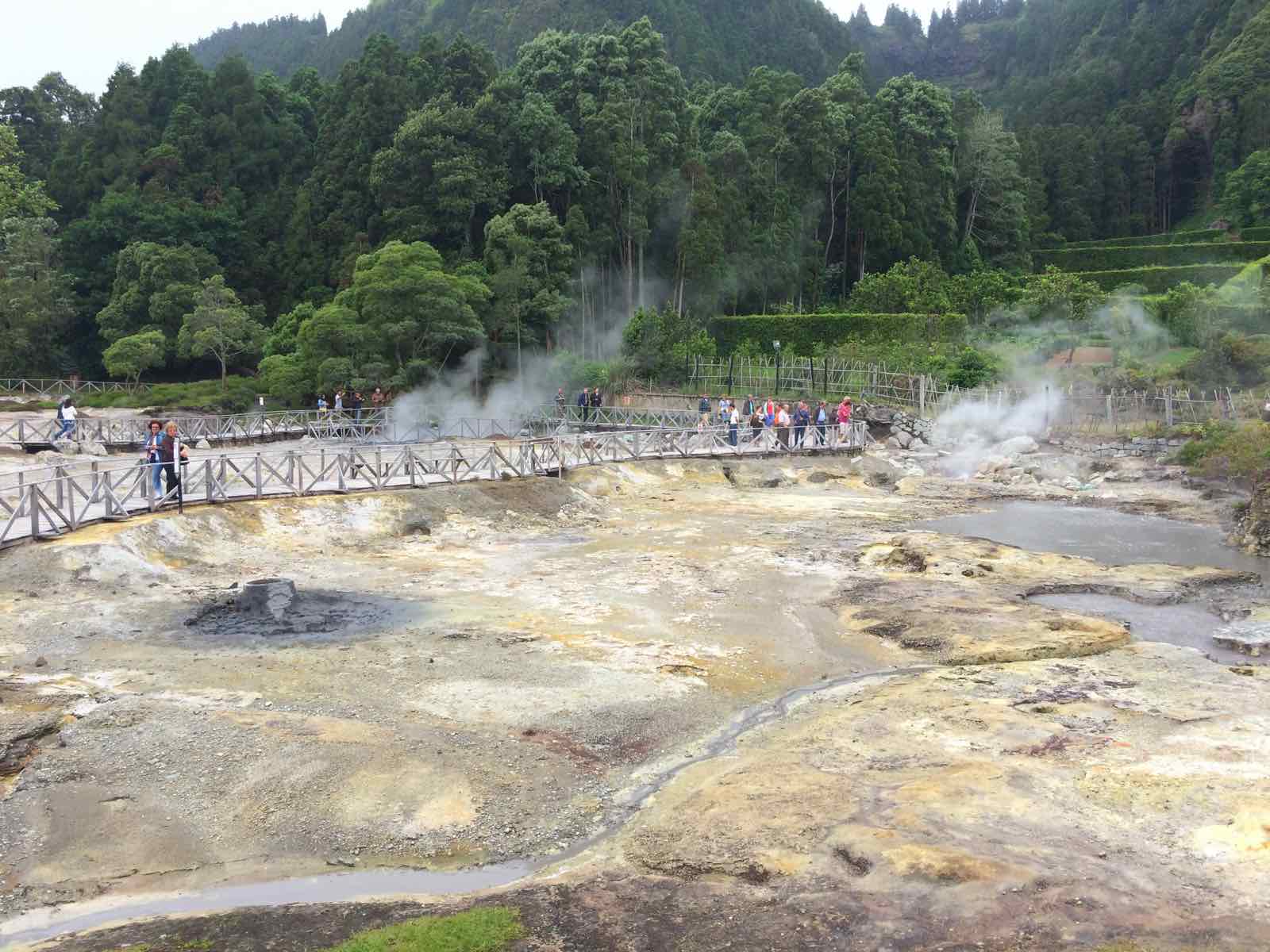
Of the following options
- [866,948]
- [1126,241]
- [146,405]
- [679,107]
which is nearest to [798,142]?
[679,107]

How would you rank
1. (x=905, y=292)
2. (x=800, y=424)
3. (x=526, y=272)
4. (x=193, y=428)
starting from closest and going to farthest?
(x=800, y=424), (x=193, y=428), (x=526, y=272), (x=905, y=292)

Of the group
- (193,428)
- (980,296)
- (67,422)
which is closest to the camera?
(67,422)

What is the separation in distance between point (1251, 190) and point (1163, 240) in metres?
8.01

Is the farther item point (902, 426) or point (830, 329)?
point (830, 329)

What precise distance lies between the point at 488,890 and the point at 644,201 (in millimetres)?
47468

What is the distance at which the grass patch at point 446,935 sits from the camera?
6488 millimetres

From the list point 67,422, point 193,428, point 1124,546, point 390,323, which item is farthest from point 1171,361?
point 67,422

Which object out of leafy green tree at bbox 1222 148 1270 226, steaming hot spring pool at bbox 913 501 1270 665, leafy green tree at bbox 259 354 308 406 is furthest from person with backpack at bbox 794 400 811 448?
leafy green tree at bbox 1222 148 1270 226

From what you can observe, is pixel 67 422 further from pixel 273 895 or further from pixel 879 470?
pixel 273 895

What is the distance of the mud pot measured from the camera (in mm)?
7074

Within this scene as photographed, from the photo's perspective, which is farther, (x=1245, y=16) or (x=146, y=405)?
(x=1245, y=16)

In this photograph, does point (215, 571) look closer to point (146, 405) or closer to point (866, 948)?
point (866, 948)

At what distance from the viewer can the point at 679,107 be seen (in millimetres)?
53625

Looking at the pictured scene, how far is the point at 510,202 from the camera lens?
53.3 metres
